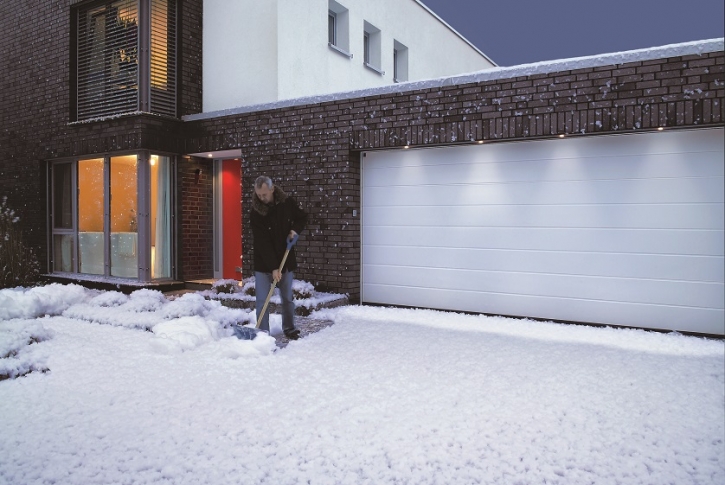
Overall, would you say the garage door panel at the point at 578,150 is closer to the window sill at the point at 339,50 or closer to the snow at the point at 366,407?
the snow at the point at 366,407

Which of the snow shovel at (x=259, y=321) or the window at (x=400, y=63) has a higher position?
the window at (x=400, y=63)

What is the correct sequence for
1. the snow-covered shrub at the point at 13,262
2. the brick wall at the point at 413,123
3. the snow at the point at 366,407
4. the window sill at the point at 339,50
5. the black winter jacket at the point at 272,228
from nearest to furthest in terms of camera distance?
the snow at the point at 366,407, the black winter jacket at the point at 272,228, the brick wall at the point at 413,123, the snow-covered shrub at the point at 13,262, the window sill at the point at 339,50

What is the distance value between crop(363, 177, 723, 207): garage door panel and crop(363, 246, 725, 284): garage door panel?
2.03ft

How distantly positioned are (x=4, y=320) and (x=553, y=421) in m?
6.51

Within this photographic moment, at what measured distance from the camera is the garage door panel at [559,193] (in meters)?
6.02

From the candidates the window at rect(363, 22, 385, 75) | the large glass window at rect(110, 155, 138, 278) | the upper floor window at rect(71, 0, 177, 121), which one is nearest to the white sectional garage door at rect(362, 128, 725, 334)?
the upper floor window at rect(71, 0, 177, 121)

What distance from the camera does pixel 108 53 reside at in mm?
10367

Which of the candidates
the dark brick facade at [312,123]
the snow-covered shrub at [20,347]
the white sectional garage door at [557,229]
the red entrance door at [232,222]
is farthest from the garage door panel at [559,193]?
the snow-covered shrub at [20,347]

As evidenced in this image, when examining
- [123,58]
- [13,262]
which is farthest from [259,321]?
[123,58]

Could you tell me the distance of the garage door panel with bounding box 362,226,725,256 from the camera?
604 cm

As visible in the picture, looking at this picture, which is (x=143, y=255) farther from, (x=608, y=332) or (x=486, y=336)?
(x=608, y=332)

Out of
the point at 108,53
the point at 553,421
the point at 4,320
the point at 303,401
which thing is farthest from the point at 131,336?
the point at 108,53

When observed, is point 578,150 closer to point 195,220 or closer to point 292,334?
point 292,334

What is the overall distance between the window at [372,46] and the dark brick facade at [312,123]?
4.31 meters
